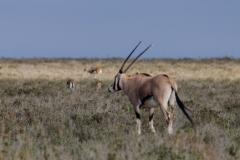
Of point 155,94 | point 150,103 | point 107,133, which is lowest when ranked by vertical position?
point 107,133

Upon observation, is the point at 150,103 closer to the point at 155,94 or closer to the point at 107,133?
the point at 155,94

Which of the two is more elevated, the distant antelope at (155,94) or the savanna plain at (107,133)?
the distant antelope at (155,94)

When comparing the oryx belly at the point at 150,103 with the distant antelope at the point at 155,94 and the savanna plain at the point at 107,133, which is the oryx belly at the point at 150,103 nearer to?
the distant antelope at the point at 155,94

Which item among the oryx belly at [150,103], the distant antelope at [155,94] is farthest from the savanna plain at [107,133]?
the oryx belly at [150,103]

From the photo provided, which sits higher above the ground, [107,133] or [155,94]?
[155,94]

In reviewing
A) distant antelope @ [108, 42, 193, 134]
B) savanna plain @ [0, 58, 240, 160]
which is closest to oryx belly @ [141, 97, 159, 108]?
distant antelope @ [108, 42, 193, 134]

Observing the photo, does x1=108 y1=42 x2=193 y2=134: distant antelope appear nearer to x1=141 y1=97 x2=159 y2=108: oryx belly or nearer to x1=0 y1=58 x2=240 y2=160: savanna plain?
x1=141 y1=97 x2=159 y2=108: oryx belly

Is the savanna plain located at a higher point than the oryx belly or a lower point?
lower

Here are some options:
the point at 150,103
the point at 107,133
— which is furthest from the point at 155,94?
the point at 107,133

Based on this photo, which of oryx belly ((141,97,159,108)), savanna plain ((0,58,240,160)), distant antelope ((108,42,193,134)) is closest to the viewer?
savanna plain ((0,58,240,160))

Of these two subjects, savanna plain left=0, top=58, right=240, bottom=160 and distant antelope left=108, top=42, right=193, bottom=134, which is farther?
distant antelope left=108, top=42, right=193, bottom=134

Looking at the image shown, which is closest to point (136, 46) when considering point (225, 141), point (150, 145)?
point (225, 141)

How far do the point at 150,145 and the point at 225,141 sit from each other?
1.71m

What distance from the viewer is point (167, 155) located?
6.22 meters
